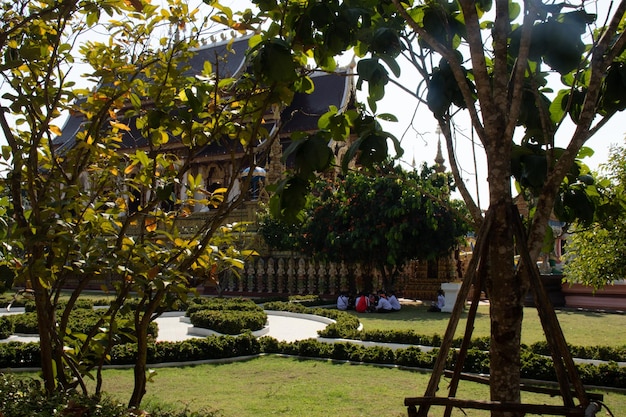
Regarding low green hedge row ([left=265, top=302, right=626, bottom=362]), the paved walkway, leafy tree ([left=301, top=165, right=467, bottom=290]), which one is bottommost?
the paved walkway

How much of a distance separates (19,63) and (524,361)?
5.62 m

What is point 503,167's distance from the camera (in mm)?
1972

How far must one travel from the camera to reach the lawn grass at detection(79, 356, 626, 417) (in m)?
5.21

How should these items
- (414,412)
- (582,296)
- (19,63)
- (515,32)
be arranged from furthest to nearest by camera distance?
(582,296) < (19,63) < (515,32) < (414,412)

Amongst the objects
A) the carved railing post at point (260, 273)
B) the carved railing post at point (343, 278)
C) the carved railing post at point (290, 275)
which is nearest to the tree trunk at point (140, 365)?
the carved railing post at point (343, 278)

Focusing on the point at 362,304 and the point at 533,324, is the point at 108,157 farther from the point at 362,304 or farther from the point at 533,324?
the point at 362,304

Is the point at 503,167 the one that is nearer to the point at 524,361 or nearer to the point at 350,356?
the point at 524,361

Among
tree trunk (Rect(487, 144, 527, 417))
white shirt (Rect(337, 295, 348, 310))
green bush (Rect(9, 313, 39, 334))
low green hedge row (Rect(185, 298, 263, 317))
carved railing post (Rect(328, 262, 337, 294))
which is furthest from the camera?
carved railing post (Rect(328, 262, 337, 294))

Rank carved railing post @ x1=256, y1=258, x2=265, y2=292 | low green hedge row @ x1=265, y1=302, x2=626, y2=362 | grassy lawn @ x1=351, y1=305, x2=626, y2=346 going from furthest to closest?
1. carved railing post @ x1=256, y1=258, x2=265, y2=292
2. grassy lawn @ x1=351, y1=305, x2=626, y2=346
3. low green hedge row @ x1=265, y1=302, x2=626, y2=362

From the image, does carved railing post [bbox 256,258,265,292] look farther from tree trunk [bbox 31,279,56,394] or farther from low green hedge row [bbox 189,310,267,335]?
tree trunk [bbox 31,279,56,394]

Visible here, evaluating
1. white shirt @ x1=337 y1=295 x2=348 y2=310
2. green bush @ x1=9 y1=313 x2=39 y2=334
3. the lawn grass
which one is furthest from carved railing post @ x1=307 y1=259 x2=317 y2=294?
the lawn grass

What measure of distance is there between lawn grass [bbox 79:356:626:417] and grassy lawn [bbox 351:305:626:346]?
326 cm

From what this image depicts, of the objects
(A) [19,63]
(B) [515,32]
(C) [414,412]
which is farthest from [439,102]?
(A) [19,63]

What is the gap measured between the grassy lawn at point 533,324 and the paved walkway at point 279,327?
1.04 meters
